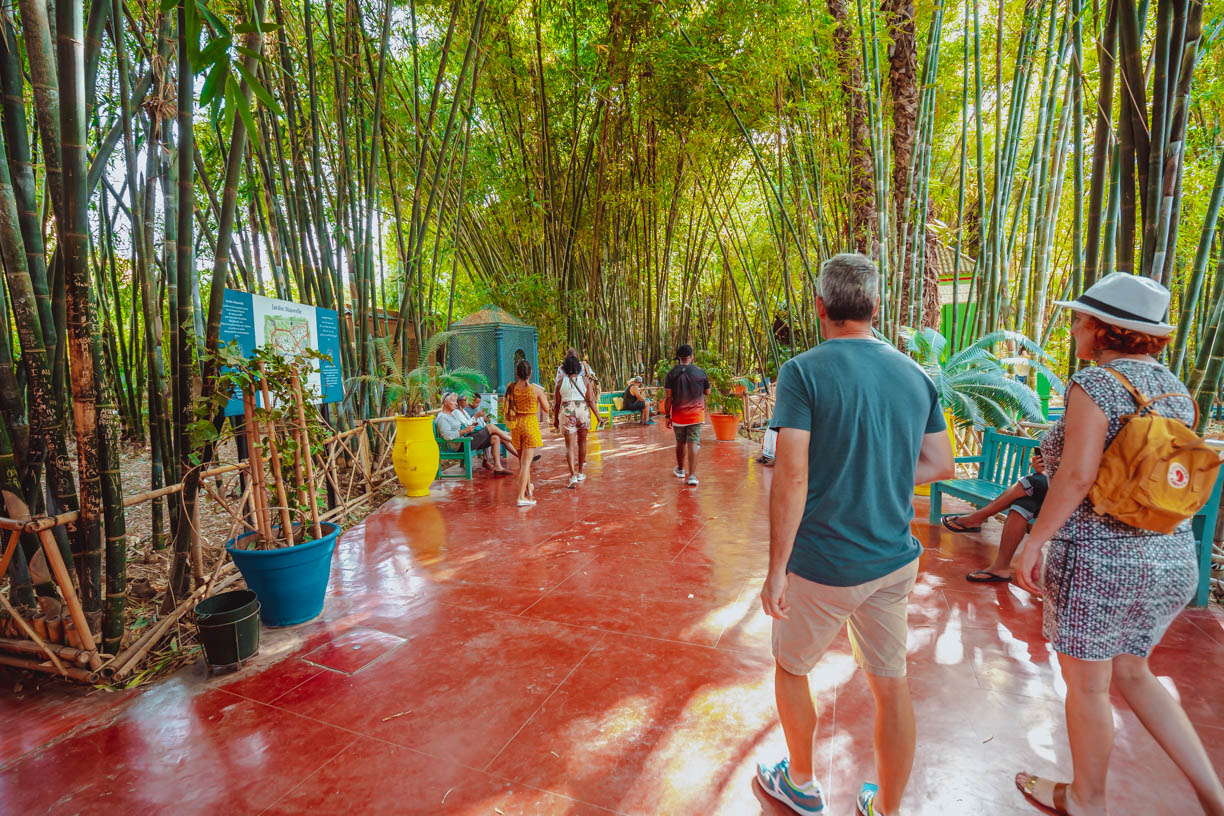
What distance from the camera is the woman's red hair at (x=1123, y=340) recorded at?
115 cm

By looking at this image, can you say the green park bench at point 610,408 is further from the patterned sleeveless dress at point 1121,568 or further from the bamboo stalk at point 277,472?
the patterned sleeveless dress at point 1121,568

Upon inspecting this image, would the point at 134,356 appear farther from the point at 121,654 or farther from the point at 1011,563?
the point at 1011,563

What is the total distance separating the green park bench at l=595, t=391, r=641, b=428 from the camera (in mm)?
7977

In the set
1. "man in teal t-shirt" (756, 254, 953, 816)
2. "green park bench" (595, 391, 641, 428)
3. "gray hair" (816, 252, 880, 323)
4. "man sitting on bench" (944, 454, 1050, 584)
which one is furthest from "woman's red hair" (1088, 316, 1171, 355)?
"green park bench" (595, 391, 641, 428)

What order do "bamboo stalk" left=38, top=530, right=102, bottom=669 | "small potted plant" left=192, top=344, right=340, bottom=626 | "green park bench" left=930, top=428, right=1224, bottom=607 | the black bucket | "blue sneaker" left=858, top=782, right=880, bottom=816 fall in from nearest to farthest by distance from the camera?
"blue sneaker" left=858, top=782, right=880, bottom=816
"bamboo stalk" left=38, top=530, right=102, bottom=669
the black bucket
"small potted plant" left=192, top=344, right=340, bottom=626
"green park bench" left=930, top=428, right=1224, bottom=607

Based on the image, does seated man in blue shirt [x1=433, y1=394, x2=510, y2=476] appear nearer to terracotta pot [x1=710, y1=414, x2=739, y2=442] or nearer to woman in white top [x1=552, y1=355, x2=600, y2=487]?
woman in white top [x1=552, y1=355, x2=600, y2=487]

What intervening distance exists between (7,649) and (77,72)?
1.96 meters

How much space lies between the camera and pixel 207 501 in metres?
4.54

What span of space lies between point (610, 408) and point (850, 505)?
7074mm

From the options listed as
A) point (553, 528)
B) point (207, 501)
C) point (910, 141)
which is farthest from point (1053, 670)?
A: point (207, 501)

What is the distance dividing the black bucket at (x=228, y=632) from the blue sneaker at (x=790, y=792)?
5.83 ft

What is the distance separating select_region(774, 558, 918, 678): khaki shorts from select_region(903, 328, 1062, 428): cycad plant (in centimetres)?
266

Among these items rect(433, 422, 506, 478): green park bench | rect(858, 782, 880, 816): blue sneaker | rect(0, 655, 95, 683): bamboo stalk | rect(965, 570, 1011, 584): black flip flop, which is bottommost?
rect(965, 570, 1011, 584): black flip flop

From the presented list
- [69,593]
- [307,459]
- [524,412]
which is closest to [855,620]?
[307,459]
